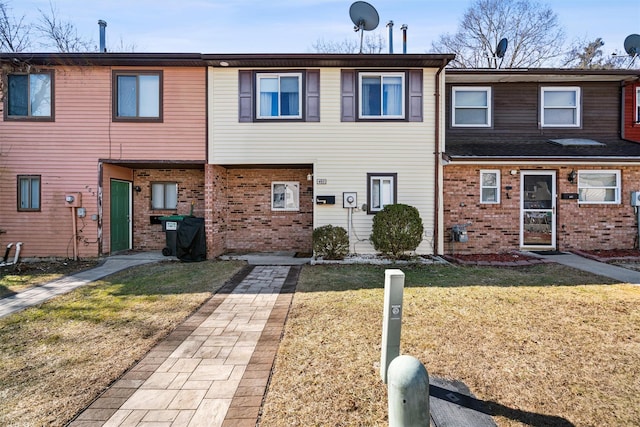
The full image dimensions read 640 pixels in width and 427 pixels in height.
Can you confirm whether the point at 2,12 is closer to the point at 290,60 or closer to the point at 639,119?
the point at 290,60

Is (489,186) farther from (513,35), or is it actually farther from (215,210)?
(513,35)

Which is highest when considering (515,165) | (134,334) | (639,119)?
(639,119)

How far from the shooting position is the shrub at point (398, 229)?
348 inches

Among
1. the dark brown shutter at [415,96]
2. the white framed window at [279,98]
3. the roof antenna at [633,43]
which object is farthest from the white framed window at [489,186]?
the roof antenna at [633,43]

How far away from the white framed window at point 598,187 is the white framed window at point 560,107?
2.06 meters

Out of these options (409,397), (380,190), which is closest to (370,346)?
(409,397)

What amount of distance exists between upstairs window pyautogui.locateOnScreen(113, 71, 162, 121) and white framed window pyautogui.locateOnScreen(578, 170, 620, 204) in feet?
40.2

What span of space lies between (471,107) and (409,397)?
11.1m

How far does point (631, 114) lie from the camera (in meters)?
11.3

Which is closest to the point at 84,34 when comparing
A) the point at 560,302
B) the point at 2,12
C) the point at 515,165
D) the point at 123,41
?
the point at 2,12

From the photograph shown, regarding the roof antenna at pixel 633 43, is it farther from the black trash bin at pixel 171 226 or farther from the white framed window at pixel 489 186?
the black trash bin at pixel 171 226

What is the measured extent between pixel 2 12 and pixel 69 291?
8.23 m

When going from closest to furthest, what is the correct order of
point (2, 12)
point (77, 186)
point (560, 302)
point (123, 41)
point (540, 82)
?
point (560, 302) → point (2, 12) → point (77, 186) → point (540, 82) → point (123, 41)

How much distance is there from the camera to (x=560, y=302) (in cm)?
538
